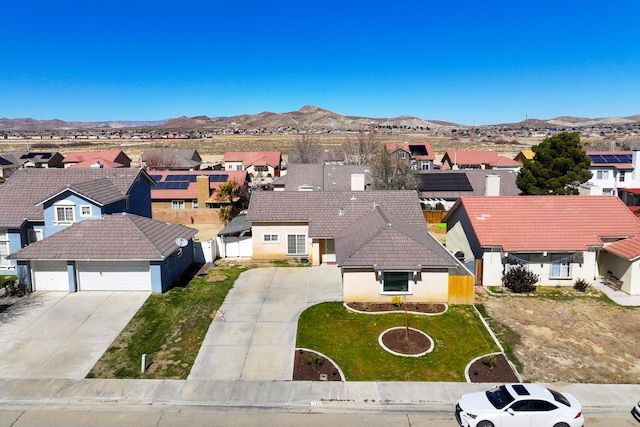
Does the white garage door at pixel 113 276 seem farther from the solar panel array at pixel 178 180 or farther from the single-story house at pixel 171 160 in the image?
the single-story house at pixel 171 160

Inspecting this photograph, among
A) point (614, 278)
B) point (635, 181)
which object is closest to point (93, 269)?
point (614, 278)

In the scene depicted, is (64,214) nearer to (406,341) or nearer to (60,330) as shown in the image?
(60,330)

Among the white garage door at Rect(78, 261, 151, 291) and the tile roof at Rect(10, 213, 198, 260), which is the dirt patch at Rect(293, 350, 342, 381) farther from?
the white garage door at Rect(78, 261, 151, 291)

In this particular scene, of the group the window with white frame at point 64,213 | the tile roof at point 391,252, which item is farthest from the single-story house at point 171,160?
the tile roof at point 391,252

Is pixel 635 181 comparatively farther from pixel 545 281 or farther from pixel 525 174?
pixel 545 281

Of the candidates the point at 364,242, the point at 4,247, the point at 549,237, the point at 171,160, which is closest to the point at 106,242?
the point at 4,247

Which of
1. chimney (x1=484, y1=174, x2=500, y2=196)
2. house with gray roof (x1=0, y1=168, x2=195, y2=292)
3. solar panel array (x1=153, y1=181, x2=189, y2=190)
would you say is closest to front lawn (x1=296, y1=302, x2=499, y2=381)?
house with gray roof (x1=0, y1=168, x2=195, y2=292)
